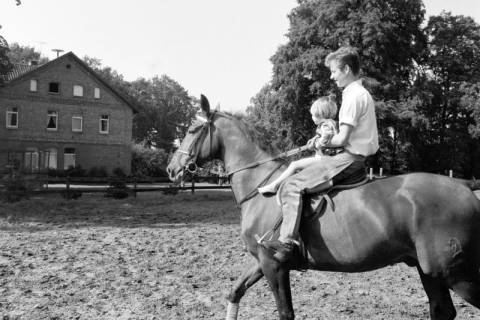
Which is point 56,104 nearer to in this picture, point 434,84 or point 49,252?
point 434,84

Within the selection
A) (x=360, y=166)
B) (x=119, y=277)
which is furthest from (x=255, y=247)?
(x=119, y=277)

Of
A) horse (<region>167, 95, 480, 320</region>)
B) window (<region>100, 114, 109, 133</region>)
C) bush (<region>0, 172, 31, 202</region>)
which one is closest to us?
horse (<region>167, 95, 480, 320</region>)

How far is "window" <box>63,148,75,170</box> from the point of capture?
155ft

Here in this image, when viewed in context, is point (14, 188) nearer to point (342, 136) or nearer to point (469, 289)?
point (342, 136)

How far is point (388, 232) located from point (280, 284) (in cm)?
113

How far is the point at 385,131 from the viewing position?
3669 cm

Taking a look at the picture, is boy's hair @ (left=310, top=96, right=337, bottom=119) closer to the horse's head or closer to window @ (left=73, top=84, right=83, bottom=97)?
the horse's head

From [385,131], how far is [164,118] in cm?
6058

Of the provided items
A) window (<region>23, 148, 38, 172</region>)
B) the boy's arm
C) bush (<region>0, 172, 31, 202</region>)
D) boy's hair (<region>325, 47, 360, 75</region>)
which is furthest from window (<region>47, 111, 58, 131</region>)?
the boy's arm

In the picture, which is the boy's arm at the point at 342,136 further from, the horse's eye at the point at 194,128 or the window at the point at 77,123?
the window at the point at 77,123

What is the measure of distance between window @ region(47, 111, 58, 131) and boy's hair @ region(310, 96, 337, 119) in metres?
45.9

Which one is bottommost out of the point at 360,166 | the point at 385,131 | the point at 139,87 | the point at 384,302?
the point at 384,302

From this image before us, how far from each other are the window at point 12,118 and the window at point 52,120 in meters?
2.87

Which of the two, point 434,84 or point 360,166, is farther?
point 434,84
